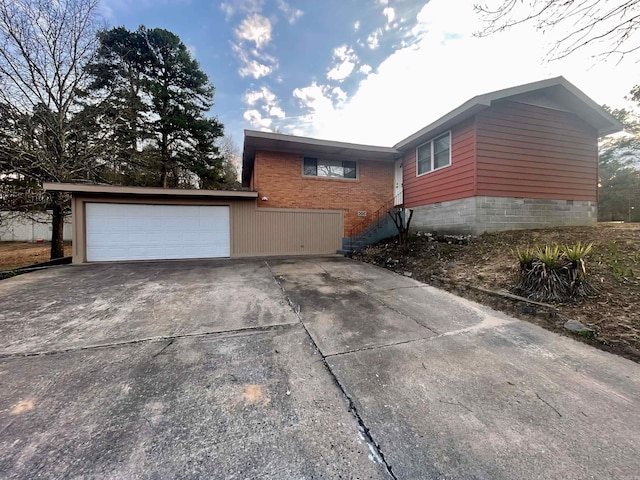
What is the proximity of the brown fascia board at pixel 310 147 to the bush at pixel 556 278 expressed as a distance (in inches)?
290

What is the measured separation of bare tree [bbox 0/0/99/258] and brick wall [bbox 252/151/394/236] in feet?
23.2

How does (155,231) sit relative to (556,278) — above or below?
above

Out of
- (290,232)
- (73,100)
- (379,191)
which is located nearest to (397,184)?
(379,191)

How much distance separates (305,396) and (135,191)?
30.2ft

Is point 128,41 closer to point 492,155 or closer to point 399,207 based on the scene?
point 399,207

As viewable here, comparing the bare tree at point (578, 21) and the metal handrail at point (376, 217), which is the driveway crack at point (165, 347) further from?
the metal handrail at point (376, 217)

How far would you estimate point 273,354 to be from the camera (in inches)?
107

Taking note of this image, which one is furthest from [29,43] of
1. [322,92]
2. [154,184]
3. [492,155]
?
[492,155]

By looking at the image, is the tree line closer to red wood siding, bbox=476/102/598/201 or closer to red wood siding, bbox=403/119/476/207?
red wood siding, bbox=403/119/476/207

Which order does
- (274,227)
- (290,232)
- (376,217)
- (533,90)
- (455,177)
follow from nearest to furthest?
(533,90) → (455,177) → (274,227) → (290,232) → (376,217)

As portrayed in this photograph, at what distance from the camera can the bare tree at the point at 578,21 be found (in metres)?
3.97

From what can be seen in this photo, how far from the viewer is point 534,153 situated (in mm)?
7832

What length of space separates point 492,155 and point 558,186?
9.29ft

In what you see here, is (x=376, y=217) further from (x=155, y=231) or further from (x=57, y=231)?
(x=57, y=231)
